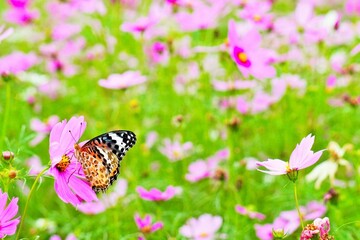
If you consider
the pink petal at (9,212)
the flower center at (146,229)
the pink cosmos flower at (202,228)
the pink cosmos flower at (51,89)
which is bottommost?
the pink cosmos flower at (51,89)

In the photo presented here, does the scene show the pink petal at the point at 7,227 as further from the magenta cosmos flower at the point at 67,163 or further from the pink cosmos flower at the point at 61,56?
the pink cosmos flower at the point at 61,56

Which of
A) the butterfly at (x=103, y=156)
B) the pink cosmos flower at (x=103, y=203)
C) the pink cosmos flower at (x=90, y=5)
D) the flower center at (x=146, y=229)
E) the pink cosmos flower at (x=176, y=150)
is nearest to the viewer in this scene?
the butterfly at (x=103, y=156)

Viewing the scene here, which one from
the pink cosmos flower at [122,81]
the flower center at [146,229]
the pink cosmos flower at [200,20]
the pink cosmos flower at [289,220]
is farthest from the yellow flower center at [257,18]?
the flower center at [146,229]

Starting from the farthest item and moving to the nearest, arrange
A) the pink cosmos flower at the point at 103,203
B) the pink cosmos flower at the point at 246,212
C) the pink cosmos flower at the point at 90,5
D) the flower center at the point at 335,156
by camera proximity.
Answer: the pink cosmos flower at the point at 90,5, the pink cosmos flower at the point at 103,203, the pink cosmos flower at the point at 246,212, the flower center at the point at 335,156

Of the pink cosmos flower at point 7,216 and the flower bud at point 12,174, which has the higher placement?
the flower bud at point 12,174

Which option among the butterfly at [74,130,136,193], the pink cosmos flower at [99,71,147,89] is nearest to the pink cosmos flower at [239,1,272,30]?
the pink cosmos flower at [99,71,147,89]

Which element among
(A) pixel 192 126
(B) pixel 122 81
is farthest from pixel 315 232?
(A) pixel 192 126

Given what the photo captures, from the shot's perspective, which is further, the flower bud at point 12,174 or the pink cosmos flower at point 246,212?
the pink cosmos flower at point 246,212

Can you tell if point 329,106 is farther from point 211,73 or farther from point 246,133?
point 211,73

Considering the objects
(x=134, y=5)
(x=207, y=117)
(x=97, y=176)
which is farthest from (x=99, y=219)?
(x=134, y=5)

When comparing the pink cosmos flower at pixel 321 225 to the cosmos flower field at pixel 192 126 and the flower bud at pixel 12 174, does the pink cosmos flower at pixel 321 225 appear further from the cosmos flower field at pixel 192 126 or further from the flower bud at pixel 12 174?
the flower bud at pixel 12 174
